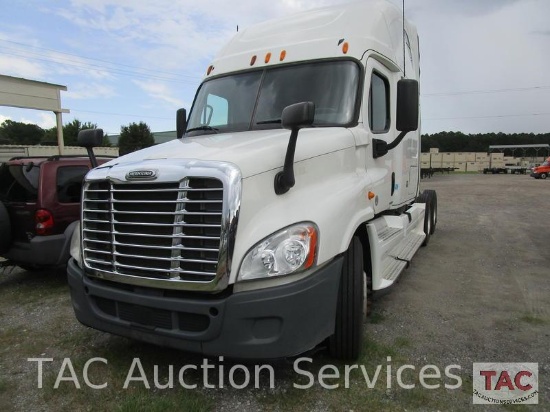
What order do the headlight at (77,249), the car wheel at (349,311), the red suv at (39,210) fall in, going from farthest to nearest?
the red suv at (39,210) → the headlight at (77,249) → the car wheel at (349,311)

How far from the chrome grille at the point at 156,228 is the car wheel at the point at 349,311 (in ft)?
3.79

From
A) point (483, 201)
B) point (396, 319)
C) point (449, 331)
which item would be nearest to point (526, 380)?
point (449, 331)

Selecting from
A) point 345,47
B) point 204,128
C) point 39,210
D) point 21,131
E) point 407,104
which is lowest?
point 39,210

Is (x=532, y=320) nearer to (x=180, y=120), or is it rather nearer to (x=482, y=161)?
(x=180, y=120)

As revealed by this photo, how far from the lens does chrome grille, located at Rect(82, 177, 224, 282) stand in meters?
2.83

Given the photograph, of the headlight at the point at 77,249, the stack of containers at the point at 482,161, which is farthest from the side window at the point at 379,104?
the stack of containers at the point at 482,161

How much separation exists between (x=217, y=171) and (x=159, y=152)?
34.5 inches

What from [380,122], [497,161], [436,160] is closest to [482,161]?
[497,161]

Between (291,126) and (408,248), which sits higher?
(291,126)

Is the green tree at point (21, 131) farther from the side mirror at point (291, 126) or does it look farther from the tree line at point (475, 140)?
the side mirror at point (291, 126)

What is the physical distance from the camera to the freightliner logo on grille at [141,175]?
2.97 metres

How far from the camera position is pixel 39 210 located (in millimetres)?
5680

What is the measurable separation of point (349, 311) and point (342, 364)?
50 centimetres

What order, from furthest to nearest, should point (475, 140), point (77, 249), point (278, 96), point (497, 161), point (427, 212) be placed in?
point (475, 140) < point (497, 161) < point (427, 212) < point (278, 96) < point (77, 249)
